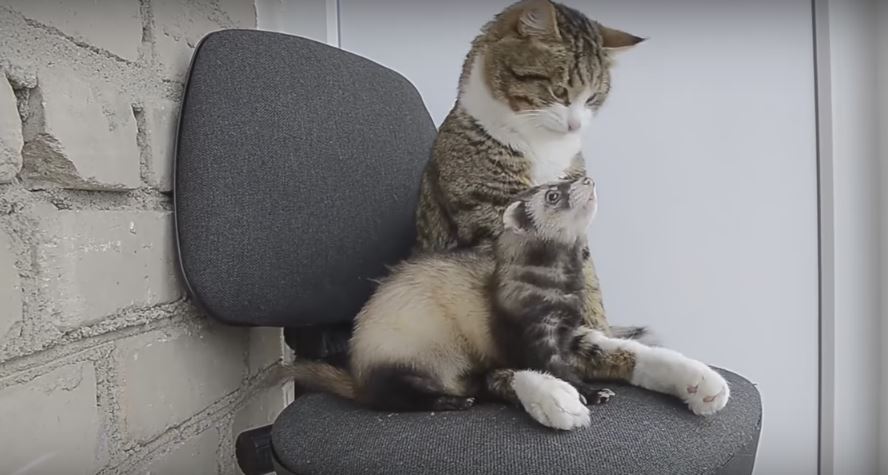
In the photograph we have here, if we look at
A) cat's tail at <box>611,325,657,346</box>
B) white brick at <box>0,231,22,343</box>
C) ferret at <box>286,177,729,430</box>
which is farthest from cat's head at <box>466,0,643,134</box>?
white brick at <box>0,231,22,343</box>

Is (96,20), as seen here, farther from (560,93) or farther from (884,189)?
(884,189)

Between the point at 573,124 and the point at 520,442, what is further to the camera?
the point at 573,124

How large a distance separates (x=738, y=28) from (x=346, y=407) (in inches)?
40.8

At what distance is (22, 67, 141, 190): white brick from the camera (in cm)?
61

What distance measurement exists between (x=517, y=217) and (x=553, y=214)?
0.04m

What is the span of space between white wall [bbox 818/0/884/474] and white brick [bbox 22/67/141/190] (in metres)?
1.19

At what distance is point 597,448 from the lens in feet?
1.99

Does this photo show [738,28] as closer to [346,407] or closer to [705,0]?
[705,0]

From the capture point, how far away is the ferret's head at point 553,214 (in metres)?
0.78

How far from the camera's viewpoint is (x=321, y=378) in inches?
32.9

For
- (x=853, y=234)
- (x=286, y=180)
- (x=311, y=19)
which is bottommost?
(x=853, y=234)

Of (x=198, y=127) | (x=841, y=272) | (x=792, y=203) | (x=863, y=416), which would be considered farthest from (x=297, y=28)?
(x=863, y=416)

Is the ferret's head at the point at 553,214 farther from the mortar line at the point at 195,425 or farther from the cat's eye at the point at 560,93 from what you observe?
the mortar line at the point at 195,425

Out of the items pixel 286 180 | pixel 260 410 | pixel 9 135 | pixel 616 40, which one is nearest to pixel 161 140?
pixel 286 180
